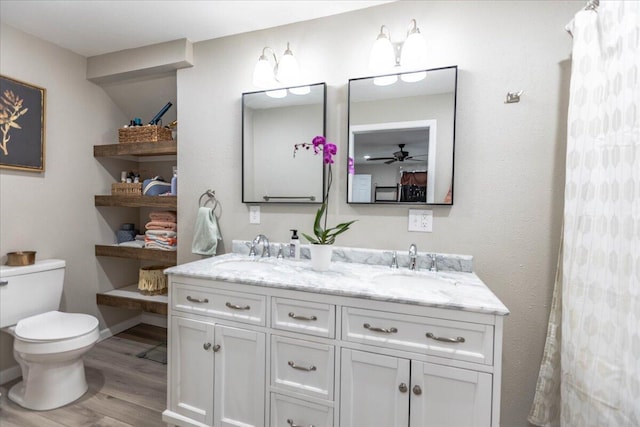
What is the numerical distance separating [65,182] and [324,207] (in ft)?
6.78

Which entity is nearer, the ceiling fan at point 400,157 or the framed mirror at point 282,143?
the ceiling fan at point 400,157

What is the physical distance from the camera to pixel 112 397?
1.87 meters

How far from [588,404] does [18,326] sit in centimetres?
290

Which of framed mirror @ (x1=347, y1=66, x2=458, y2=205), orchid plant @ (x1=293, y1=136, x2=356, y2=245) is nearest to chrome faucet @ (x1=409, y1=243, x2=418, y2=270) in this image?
framed mirror @ (x1=347, y1=66, x2=458, y2=205)

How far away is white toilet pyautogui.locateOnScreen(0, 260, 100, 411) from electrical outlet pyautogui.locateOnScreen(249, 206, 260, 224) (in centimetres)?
114

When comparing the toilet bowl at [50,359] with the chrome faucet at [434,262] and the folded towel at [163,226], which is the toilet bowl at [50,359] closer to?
the folded towel at [163,226]

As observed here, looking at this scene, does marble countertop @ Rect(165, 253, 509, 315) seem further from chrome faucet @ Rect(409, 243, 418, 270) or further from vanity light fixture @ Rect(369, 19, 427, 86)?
vanity light fixture @ Rect(369, 19, 427, 86)

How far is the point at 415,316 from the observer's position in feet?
3.74

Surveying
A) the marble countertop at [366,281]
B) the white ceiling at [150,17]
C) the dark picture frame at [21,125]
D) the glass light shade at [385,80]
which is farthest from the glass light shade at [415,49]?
the dark picture frame at [21,125]

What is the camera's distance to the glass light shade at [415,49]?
1548 millimetres

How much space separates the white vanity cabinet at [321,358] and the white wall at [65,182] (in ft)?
4.72

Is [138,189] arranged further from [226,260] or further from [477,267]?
[477,267]

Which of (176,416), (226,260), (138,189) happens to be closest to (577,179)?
(226,260)

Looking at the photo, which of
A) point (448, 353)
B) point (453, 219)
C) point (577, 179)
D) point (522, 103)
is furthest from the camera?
point (453, 219)
